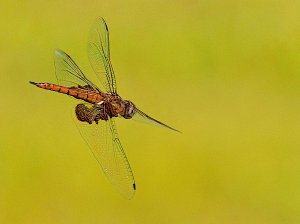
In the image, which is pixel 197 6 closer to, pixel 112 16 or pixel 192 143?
pixel 112 16

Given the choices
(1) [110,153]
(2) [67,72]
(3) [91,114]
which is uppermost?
(2) [67,72]

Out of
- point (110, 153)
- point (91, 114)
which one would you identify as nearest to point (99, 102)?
point (91, 114)

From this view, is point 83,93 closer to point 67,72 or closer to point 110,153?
point 67,72

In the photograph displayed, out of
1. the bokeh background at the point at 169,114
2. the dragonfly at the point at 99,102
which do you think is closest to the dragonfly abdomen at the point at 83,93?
the dragonfly at the point at 99,102

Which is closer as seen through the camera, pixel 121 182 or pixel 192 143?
pixel 121 182

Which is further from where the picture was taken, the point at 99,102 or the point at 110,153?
the point at 99,102

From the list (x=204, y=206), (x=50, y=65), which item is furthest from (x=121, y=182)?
(x=50, y=65)
